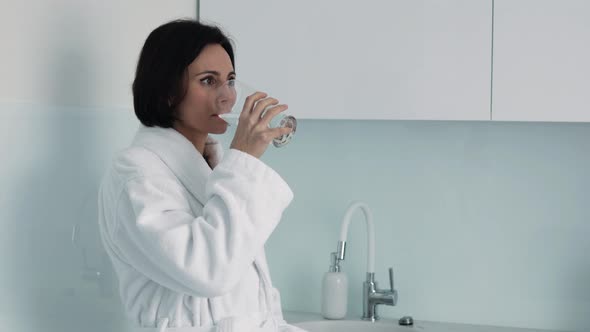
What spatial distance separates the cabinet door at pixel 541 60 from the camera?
6.05ft

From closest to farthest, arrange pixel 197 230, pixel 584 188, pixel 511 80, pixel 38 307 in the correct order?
pixel 197 230
pixel 38 307
pixel 511 80
pixel 584 188

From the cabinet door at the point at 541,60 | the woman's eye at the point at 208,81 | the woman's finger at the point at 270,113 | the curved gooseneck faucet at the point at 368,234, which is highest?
the cabinet door at the point at 541,60

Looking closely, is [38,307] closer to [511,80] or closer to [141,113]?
[141,113]

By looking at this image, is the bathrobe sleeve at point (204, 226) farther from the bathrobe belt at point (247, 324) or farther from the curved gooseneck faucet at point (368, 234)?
the curved gooseneck faucet at point (368, 234)

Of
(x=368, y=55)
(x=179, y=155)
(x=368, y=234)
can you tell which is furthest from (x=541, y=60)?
(x=179, y=155)

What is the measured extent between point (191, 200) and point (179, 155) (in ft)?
0.29

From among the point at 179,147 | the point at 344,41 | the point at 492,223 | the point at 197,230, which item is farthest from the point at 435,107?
the point at 197,230

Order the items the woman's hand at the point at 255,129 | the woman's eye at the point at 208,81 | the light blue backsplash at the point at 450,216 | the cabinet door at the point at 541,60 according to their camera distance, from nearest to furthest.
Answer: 1. the woman's hand at the point at 255,129
2. the woman's eye at the point at 208,81
3. the cabinet door at the point at 541,60
4. the light blue backsplash at the point at 450,216

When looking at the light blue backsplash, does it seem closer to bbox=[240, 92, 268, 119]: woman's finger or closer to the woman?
the woman

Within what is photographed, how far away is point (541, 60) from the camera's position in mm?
1867

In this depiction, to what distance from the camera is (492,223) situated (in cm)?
221

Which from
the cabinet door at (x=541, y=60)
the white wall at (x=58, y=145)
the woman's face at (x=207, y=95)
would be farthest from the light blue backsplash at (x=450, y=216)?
the woman's face at (x=207, y=95)

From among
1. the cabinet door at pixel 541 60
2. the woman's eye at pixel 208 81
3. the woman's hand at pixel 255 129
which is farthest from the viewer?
the cabinet door at pixel 541 60

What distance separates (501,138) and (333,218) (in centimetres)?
52
